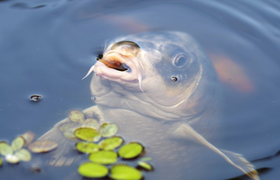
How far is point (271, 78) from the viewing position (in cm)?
388

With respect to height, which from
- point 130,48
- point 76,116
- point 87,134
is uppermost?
point 130,48

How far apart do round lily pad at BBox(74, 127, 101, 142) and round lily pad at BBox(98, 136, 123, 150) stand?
0.22 ft

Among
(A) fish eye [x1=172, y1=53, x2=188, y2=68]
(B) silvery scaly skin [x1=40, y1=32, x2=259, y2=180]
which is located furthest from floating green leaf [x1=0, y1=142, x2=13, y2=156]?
(A) fish eye [x1=172, y1=53, x2=188, y2=68]

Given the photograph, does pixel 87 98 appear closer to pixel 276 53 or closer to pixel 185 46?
pixel 185 46

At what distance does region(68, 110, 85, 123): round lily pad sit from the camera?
2.98m

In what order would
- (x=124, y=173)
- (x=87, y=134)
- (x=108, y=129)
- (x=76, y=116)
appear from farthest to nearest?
(x=76, y=116) < (x=108, y=129) < (x=87, y=134) < (x=124, y=173)

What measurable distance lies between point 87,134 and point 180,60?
1.22 metres

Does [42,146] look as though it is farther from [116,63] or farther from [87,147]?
[116,63]

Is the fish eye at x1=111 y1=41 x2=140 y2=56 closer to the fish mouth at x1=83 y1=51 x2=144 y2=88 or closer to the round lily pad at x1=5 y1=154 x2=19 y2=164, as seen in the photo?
the fish mouth at x1=83 y1=51 x2=144 y2=88

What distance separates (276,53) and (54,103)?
277cm

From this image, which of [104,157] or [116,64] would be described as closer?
[104,157]

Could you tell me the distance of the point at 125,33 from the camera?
4199 mm

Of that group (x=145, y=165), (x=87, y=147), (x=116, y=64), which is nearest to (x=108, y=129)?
(x=87, y=147)

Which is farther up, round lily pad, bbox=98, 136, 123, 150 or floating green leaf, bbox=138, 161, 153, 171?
round lily pad, bbox=98, 136, 123, 150
